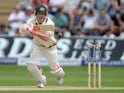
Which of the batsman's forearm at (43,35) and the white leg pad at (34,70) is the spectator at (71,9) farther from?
the batsman's forearm at (43,35)

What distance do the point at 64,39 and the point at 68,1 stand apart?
9.71 ft

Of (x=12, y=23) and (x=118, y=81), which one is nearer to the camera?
(x=118, y=81)

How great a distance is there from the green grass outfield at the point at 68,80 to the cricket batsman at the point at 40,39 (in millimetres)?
353

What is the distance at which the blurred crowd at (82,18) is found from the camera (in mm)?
19250

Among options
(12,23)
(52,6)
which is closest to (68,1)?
(52,6)

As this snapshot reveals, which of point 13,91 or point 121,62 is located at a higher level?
point 13,91

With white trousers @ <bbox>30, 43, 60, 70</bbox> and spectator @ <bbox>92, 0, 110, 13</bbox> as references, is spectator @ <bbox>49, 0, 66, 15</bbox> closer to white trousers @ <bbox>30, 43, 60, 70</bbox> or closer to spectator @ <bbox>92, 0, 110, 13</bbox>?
spectator @ <bbox>92, 0, 110, 13</bbox>

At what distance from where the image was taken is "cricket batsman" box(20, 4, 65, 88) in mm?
10758

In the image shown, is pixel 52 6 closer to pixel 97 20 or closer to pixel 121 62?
pixel 97 20

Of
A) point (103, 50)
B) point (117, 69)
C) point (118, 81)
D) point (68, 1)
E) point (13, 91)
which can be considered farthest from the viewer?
point (68, 1)

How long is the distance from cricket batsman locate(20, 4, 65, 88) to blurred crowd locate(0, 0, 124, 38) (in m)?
7.85

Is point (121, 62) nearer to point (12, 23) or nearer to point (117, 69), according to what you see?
point (117, 69)

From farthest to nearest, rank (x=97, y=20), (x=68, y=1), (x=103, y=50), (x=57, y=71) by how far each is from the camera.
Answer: (x=68, y=1) < (x=97, y=20) < (x=103, y=50) < (x=57, y=71)

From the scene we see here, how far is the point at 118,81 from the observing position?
43.2 ft
